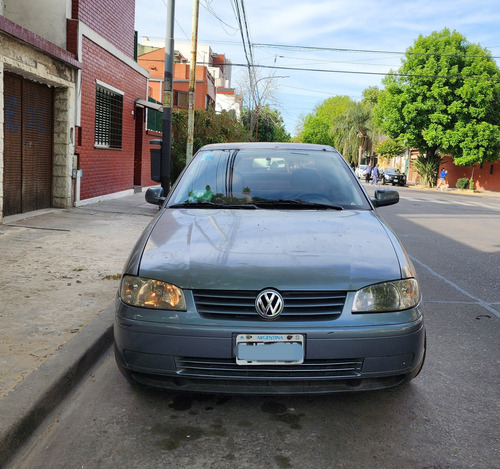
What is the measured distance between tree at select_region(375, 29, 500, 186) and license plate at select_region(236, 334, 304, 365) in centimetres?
3626

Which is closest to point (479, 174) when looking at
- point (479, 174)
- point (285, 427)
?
point (479, 174)

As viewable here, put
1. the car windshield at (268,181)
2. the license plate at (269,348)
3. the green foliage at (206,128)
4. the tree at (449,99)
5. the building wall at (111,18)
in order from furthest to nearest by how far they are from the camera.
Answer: the tree at (449,99) → the green foliage at (206,128) → the building wall at (111,18) → the car windshield at (268,181) → the license plate at (269,348)

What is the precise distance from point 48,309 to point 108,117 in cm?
1091

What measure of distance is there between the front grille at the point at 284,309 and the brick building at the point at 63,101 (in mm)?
6900

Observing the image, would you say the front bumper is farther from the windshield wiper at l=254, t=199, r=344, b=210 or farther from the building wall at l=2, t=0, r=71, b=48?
the building wall at l=2, t=0, r=71, b=48

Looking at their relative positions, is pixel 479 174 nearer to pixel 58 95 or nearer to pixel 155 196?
pixel 58 95

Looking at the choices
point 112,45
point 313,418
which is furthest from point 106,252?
point 112,45

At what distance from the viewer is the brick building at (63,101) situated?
9320mm

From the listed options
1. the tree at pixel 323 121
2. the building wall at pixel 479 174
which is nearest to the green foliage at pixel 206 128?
the building wall at pixel 479 174

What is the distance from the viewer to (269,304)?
8.88 ft

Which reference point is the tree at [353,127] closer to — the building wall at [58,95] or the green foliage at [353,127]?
the green foliage at [353,127]

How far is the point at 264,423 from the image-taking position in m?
2.91

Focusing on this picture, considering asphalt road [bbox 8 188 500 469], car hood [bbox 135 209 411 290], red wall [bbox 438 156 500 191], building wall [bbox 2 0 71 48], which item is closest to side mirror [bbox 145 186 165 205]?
car hood [bbox 135 209 411 290]

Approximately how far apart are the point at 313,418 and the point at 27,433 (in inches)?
58.4
